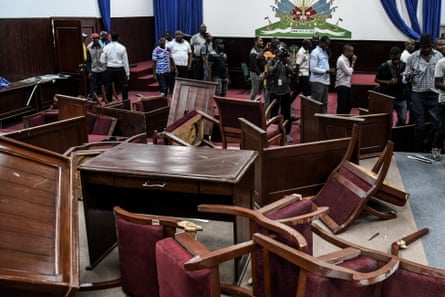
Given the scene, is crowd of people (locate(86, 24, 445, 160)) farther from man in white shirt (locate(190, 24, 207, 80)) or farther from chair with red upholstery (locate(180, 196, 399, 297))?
chair with red upholstery (locate(180, 196, 399, 297))

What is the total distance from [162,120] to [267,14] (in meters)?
6.12

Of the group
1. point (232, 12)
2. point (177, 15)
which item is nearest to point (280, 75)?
point (232, 12)

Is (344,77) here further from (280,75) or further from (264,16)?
(264,16)

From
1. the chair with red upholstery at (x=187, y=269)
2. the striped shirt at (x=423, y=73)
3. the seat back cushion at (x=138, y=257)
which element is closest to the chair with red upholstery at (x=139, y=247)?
the seat back cushion at (x=138, y=257)

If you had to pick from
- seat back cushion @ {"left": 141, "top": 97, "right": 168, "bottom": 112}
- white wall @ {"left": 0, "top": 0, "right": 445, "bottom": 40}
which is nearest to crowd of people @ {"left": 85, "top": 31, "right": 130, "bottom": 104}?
white wall @ {"left": 0, "top": 0, "right": 445, "bottom": 40}

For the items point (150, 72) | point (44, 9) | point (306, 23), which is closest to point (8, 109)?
point (44, 9)

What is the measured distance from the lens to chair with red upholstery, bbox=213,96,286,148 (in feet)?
16.6

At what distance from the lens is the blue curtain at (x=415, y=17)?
396 inches

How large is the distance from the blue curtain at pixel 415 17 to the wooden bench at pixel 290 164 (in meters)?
7.03

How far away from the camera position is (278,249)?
77.6 inches

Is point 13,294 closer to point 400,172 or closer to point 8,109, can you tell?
point 400,172

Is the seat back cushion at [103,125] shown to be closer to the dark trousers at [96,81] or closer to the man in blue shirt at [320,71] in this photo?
the man in blue shirt at [320,71]

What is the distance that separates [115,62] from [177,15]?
14.5ft

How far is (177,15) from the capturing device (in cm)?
1198
